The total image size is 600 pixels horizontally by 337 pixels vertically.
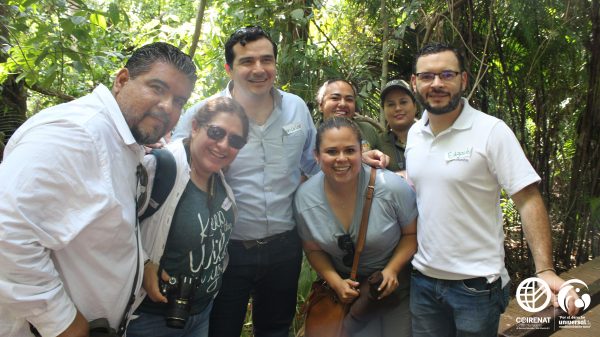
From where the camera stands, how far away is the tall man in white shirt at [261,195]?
2.34 metres

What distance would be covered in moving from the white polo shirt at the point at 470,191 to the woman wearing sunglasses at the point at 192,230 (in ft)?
3.15

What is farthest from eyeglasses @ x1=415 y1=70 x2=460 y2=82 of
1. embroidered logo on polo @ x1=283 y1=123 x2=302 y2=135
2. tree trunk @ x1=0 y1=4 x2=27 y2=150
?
tree trunk @ x1=0 y1=4 x2=27 y2=150

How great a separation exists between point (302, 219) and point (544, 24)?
312cm

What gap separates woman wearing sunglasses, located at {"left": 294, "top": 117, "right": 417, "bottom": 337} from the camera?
2.25 meters

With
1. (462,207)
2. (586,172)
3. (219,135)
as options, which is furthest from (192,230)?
(586,172)

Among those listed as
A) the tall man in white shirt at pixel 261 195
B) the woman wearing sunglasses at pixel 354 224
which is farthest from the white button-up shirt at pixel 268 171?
the woman wearing sunglasses at pixel 354 224

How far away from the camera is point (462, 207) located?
6.69 ft

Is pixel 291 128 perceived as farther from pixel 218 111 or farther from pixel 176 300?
pixel 176 300

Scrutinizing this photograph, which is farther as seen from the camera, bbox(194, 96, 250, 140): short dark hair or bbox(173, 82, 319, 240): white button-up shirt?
bbox(173, 82, 319, 240): white button-up shirt

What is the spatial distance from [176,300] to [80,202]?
0.65m

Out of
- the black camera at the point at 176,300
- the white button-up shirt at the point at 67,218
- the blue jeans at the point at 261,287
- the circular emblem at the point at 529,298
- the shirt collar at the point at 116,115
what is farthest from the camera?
the circular emblem at the point at 529,298

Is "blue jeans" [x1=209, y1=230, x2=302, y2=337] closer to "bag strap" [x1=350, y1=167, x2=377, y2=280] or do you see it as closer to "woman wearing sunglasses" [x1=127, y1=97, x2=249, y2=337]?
"woman wearing sunglasses" [x1=127, y1=97, x2=249, y2=337]

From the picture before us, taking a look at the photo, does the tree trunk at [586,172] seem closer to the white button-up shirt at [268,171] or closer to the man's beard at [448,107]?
the man's beard at [448,107]

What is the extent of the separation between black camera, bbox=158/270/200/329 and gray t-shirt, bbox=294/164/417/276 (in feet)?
2.42
